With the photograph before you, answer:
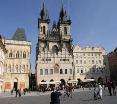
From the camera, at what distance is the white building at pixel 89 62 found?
9338 centimetres

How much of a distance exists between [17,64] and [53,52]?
48.4ft

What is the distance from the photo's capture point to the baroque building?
3388 inches

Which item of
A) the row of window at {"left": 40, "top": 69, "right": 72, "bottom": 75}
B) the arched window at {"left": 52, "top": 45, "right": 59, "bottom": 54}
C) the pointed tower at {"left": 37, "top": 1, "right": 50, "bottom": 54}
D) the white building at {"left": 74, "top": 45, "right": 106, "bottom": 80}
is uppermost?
the pointed tower at {"left": 37, "top": 1, "right": 50, "bottom": 54}

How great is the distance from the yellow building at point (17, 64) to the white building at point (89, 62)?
1936cm

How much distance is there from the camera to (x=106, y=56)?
346ft

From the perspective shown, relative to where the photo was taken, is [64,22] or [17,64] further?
[64,22]

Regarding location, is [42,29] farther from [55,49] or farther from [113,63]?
[113,63]

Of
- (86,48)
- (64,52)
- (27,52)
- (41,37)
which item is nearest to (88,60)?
(86,48)

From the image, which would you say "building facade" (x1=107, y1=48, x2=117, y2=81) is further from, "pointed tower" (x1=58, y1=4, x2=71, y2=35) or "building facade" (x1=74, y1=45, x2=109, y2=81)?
"pointed tower" (x1=58, y1=4, x2=71, y2=35)

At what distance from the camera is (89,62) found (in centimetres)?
9588

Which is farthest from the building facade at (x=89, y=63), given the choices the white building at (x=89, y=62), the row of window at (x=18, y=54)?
the row of window at (x=18, y=54)

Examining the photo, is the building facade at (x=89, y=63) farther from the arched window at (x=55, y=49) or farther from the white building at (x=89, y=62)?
the arched window at (x=55, y=49)

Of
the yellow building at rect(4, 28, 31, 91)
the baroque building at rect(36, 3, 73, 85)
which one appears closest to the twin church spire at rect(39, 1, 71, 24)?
the baroque building at rect(36, 3, 73, 85)

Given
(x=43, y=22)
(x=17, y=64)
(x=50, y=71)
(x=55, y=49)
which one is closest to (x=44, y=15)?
(x=43, y=22)
